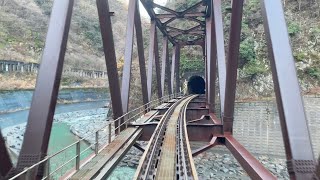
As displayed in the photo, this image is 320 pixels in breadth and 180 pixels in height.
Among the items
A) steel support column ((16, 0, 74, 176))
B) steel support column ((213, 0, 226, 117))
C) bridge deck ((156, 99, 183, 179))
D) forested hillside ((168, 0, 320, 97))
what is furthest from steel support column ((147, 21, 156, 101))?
steel support column ((16, 0, 74, 176))

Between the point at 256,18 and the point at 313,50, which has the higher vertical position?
the point at 256,18

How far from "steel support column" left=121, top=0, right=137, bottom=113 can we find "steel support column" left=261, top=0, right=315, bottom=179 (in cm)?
597

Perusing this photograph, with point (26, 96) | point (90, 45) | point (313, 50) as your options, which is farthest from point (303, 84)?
point (90, 45)

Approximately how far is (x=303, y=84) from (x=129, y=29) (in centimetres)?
1837

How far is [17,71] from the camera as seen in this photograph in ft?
116

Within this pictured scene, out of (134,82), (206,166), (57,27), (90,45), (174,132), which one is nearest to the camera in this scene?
(57,27)

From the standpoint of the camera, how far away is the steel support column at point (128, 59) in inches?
386

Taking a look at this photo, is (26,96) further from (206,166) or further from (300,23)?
(300,23)

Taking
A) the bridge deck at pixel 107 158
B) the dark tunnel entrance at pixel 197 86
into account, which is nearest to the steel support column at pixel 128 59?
the bridge deck at pixel 107 158

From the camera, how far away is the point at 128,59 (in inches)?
412

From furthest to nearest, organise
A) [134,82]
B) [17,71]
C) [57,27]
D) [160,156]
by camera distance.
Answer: [17,71]
[134,82]
[160,156]
[57,27]

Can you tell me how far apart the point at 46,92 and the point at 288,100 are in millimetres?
3303

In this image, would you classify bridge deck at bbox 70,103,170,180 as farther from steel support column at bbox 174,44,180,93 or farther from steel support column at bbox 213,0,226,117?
steel support column at bbox 174,44,180,93

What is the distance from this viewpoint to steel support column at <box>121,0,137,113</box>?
9812 millimetres
